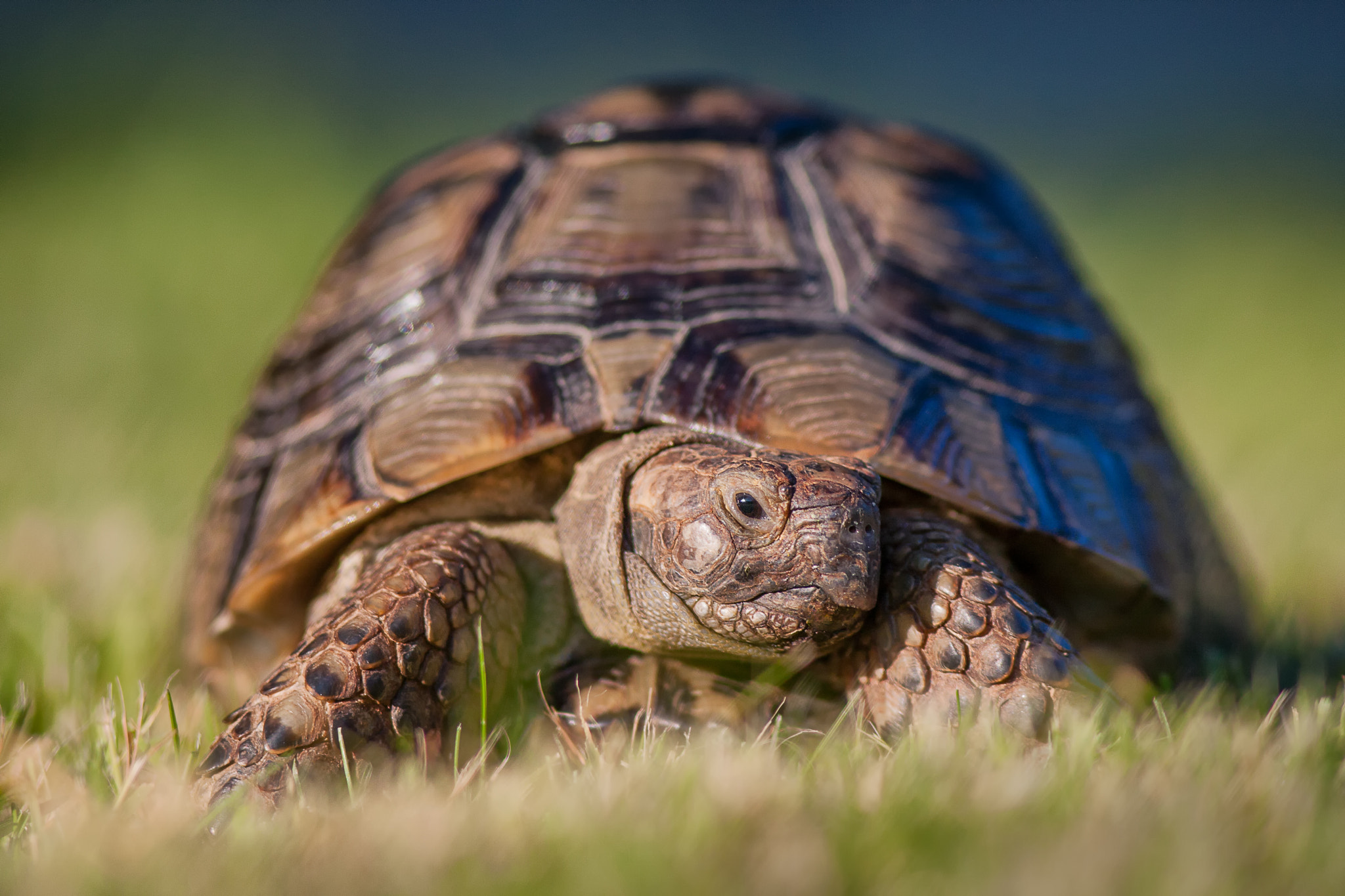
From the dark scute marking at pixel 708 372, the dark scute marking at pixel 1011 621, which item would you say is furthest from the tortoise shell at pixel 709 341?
the dark scute marking at pixel 1011 621

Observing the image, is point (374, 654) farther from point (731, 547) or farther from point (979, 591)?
point (979, 591)

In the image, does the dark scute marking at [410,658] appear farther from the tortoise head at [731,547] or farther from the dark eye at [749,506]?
the dark eye at [749,506]

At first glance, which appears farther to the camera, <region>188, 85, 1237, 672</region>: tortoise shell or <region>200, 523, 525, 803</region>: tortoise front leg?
<region>188, 85, 1237, 672</region>: tortoise shell

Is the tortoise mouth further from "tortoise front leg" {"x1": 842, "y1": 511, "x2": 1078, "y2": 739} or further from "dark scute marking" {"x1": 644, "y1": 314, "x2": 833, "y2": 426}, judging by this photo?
"dark scute marking" {"x1": 644, "y1": 314, "x2": 833, "y2": 426}

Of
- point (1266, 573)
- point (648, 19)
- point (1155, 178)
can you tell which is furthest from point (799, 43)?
point (1266, 573)

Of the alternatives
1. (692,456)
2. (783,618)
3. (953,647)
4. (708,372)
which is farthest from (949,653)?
(708,372)

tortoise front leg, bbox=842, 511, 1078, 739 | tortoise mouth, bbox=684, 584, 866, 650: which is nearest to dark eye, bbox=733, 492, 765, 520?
tortoise mouth, bbox=684, 584, 866, 650

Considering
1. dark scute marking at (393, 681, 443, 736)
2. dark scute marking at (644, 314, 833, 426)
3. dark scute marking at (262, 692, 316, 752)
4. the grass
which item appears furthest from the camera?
dark scute marking at (644, 314, 833, 426)
